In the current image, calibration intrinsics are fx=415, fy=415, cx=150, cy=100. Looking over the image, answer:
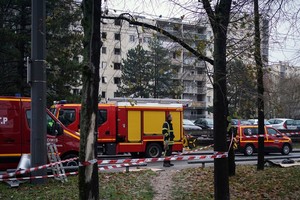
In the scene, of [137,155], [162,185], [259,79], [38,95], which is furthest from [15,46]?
[259,79]

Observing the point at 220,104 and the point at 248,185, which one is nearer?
the point at 220,104

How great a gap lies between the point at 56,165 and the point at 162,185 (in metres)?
2.86

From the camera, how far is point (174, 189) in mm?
9867

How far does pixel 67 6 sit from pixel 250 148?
57.8 feet

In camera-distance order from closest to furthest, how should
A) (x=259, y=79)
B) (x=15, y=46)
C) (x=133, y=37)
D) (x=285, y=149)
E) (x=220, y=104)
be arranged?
(x=220, y=104)
(x=133, y=37)
(x=259, y=79)
(x=285, y=149)
(x=15, y=46)

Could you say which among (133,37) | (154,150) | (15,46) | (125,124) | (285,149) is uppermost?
(15,46)

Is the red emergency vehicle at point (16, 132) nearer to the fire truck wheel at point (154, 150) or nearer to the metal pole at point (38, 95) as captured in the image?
the metal pole at point (38, 95)

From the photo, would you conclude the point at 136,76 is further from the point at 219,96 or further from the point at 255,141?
the point at 255,141

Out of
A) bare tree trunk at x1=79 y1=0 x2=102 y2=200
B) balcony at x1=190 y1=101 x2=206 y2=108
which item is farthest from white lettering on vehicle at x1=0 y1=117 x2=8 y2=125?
balcony at x1=190 y1=101 x2=206 y2=108

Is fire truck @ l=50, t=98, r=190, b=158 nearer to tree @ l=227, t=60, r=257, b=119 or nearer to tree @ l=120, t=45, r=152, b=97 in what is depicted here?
tree @ l=120, t=45, r=152, b=97

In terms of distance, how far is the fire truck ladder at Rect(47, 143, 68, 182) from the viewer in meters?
10.8

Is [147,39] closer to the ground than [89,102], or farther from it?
farther from it

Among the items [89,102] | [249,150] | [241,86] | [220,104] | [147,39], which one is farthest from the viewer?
[249,150]

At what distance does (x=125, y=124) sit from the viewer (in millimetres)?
19734
